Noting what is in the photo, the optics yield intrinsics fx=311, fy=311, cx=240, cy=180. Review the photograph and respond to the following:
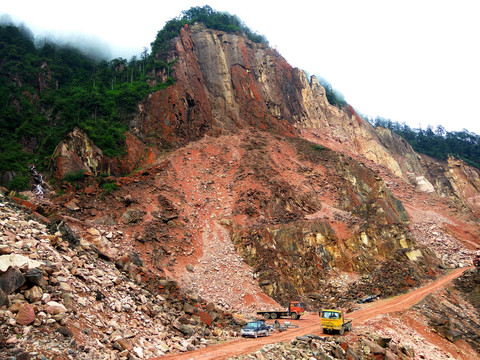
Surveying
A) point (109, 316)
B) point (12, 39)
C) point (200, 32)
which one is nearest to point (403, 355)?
point (109, 316)

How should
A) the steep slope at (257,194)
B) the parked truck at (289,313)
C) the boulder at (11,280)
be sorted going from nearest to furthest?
the boulder at (11,280), the parked truck at (289,313), the steep slope at (257,194)

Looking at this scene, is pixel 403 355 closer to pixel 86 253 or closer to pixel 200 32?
pixel 86 253

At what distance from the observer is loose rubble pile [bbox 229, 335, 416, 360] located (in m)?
13.1

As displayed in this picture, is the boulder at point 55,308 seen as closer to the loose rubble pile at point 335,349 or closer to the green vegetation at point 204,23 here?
the loose rubble pile at point 335,349

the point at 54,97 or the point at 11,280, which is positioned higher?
the point at 54,97

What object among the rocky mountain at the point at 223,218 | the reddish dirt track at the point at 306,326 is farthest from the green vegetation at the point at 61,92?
the reddish dirt track at the point at 306,326

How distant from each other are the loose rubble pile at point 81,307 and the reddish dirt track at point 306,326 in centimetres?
114

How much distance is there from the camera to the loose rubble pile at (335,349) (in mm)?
13102

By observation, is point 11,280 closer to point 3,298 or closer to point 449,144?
point 3,298

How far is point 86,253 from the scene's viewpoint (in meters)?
16.2

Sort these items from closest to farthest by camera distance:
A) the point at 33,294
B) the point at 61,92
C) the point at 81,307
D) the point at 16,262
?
1. the point at 33,294
2. the point at 16,262
3. the point at 81,307
4. the point at 61,92

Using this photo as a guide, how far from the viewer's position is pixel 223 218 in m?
33.1

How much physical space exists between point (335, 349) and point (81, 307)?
446 inches

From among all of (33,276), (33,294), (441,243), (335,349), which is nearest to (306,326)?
(335,349)
